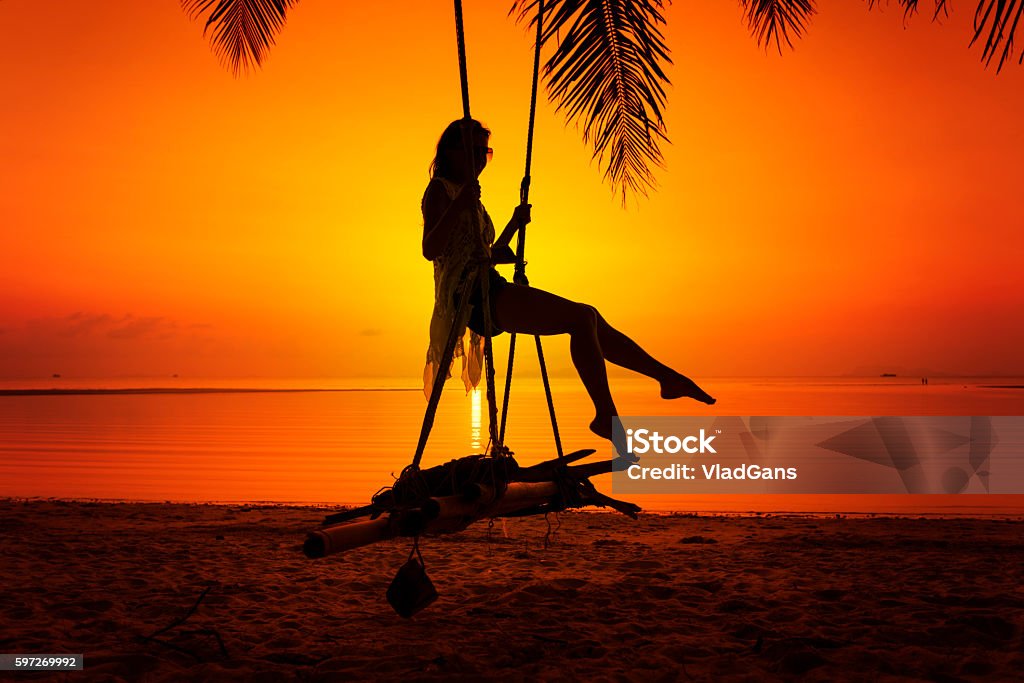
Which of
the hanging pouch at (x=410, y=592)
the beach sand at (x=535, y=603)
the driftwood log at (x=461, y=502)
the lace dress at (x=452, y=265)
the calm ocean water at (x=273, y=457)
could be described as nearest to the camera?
the driftwood log at (x=461, y=502)

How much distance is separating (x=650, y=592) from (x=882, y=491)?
6108mm

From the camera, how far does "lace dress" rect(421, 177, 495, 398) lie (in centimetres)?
339

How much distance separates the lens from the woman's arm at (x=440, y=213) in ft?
11.0

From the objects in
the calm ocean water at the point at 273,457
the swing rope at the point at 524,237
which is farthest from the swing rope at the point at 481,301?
the calm ocean water at the point at 273,457

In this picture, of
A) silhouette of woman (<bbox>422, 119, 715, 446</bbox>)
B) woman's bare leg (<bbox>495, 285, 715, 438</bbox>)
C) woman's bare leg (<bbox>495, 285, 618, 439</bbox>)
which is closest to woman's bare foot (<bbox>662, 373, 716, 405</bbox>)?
silhouette of woman (<bbox>422, 119, 715, 446</bbox>)

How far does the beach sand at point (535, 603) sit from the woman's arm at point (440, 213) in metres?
1.57

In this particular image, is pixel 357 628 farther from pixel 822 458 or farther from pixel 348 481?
pixel 822 458

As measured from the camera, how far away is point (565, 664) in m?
3.26

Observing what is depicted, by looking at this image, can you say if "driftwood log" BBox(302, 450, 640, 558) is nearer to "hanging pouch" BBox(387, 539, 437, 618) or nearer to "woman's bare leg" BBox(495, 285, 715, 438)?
"hanging pouch" BBox(387, 539, 437, 618)

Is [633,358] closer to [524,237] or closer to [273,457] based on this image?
[524,237]

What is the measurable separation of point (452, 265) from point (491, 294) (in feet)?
0.63

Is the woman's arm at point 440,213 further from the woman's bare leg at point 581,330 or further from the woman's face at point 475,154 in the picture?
the woman's bare leg at point 581,330

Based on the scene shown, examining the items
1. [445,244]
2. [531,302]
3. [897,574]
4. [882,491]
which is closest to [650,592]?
[897,574]

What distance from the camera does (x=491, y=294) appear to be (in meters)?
3.54
